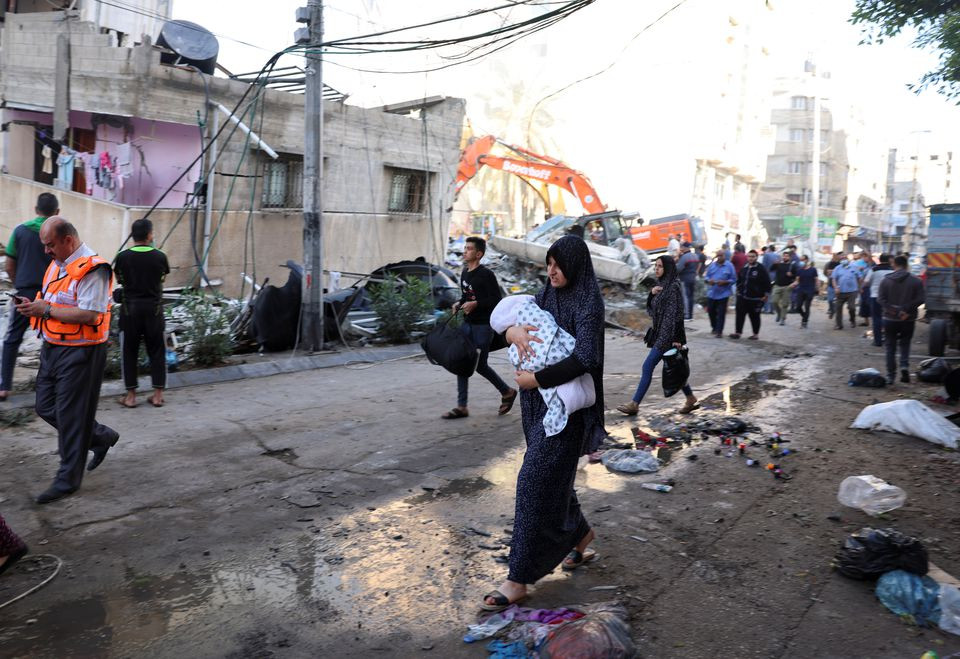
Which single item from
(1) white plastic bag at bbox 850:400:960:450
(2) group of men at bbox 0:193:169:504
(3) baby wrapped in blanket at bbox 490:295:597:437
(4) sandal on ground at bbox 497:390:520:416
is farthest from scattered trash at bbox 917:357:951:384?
(2) group of men at bbox 0:193:169:504

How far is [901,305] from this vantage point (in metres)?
9.50

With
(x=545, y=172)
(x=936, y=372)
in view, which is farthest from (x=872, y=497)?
(x=545, y=172)

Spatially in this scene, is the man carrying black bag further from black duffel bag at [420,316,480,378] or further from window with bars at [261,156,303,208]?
window with bars at [261,156,303,208]

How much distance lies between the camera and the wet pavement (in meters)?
3.33

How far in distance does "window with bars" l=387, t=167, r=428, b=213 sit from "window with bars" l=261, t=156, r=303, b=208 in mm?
2593

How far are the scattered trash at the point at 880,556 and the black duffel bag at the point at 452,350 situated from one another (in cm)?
345

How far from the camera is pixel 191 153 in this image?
14805mm

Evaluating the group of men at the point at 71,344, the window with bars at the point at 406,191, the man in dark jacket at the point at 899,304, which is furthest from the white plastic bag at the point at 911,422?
the window with bars at the point at 406,191

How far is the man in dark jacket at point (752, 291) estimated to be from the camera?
1312 centimetres

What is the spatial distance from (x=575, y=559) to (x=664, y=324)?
3.89 meters

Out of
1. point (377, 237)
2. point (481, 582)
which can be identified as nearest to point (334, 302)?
→ point (377, 237)

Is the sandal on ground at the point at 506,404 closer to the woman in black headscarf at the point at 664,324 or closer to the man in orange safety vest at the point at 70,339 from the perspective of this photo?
the woman in black headscarf at the point at 664,324

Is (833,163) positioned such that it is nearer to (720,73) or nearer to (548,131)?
(720,73)

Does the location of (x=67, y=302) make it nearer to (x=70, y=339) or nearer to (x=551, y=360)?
(x=70, y=339)
